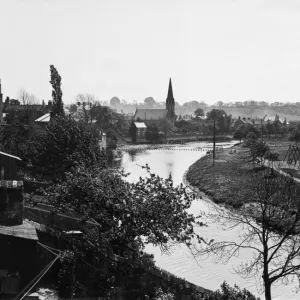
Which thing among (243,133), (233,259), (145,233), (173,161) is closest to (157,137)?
(243,133)

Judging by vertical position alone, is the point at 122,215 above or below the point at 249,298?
above

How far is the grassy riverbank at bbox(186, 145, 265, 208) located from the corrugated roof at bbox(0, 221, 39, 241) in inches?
666

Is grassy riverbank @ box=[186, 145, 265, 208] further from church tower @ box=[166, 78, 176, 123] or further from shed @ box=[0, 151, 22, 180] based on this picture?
church tower @ box=[166, 78, 176, 123]

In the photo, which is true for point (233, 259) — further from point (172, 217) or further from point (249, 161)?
point (249, 161)

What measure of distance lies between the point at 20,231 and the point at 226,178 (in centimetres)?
3190

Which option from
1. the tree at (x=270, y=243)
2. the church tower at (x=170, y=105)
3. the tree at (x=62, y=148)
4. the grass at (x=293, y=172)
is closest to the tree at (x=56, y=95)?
the tree at (x=62, y=148)

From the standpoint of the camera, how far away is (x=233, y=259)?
68.9 feet

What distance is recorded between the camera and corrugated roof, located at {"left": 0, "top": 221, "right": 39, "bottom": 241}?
11875 millimetres

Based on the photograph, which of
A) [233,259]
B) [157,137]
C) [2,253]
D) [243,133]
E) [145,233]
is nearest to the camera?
[2,253]

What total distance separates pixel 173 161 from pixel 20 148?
28.3 meters

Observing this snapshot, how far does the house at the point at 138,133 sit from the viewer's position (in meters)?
94.4

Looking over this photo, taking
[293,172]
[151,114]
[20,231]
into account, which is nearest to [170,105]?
[151,114]

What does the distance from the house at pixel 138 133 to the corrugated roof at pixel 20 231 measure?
8072 cm

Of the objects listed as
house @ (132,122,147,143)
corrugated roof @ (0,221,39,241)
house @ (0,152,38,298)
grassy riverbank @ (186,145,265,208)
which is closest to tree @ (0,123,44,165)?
grassy riverbank @ (186,145,265,208)
